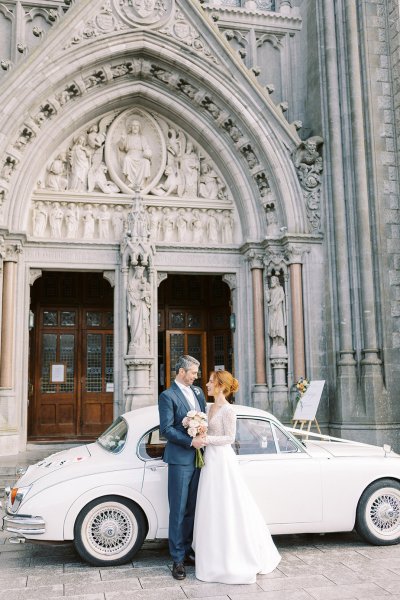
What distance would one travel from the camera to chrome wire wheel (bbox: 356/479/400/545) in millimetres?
6492

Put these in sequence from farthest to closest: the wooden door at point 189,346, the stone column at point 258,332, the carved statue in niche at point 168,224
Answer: the wooden door at point 189,346 < the carved statue in niche at point 168,224 < the stone column at point 258,332

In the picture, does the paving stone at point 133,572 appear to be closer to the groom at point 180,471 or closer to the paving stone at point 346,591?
the groom at point 180,471

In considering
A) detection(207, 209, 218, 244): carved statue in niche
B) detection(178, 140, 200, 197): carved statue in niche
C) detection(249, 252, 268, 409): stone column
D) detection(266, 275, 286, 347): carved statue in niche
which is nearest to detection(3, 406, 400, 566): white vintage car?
detection(249, 252, 268, 409): stone column

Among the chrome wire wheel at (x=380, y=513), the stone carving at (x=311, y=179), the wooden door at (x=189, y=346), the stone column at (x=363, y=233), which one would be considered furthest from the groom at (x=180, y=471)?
the wooden door at (x=189, y=346)

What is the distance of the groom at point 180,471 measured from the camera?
18.6 feet

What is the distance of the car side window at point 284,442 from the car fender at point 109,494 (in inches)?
58.9

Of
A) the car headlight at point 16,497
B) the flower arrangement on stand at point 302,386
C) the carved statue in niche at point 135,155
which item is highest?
the carved statue in niche at point 135,155

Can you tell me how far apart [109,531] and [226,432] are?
1.49 metres

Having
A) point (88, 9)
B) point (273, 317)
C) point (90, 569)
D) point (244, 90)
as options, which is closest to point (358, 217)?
point (273, 317)

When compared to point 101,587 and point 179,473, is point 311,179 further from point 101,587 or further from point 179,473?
point 101,587

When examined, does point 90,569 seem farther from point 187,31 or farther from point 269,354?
point 187,31

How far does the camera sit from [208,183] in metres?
14.3

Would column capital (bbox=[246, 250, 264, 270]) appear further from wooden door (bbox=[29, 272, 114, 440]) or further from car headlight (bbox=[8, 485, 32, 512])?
car headlight (bbox=[8, 485, 32, 512])

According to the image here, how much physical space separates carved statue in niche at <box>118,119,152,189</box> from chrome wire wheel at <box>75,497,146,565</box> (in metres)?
9.16
